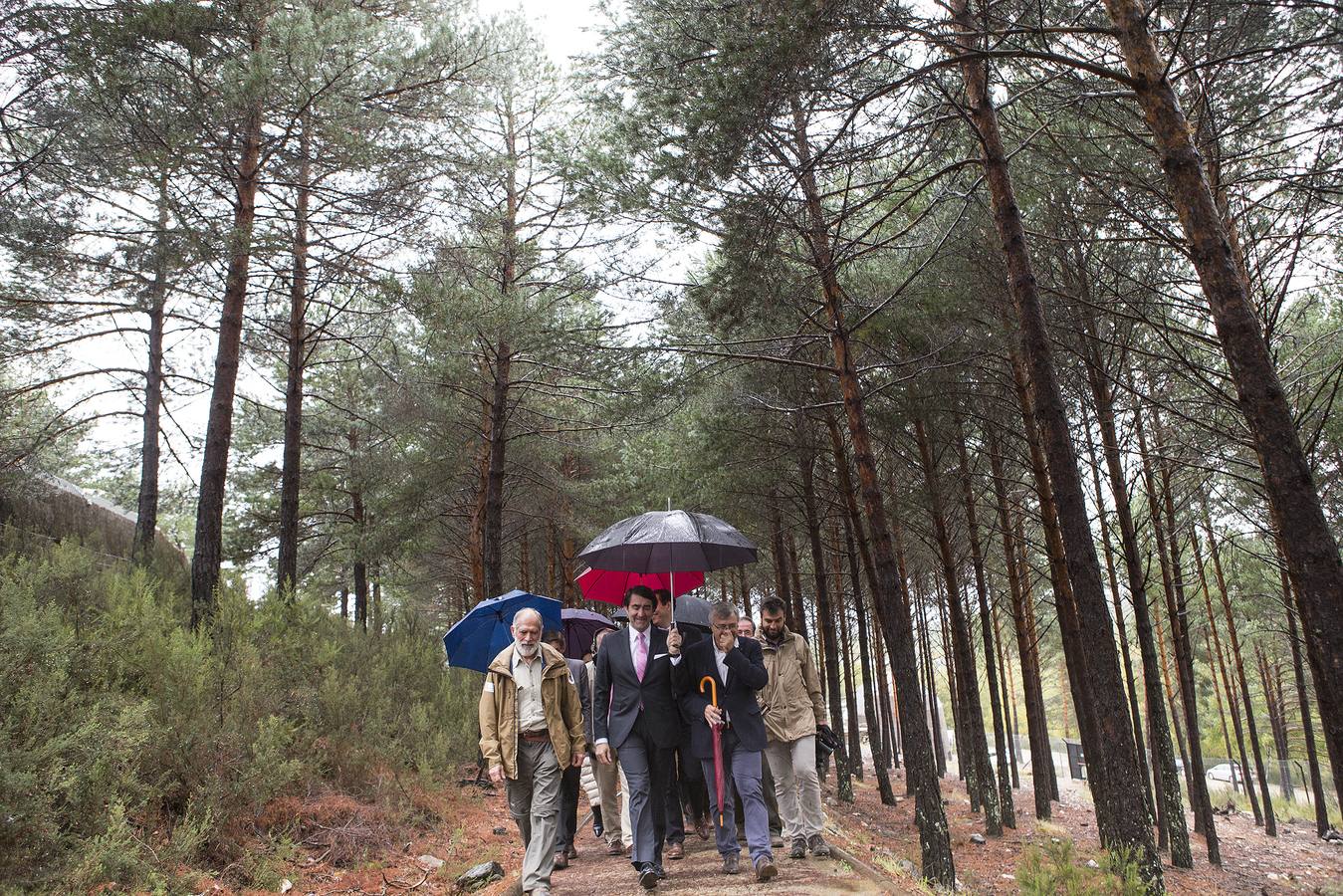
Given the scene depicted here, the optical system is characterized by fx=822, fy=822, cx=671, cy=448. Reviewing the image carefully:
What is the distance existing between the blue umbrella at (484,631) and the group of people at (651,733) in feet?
4.38

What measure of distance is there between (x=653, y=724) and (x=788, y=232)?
830 centimetres

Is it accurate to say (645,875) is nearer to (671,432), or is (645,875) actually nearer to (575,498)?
(671,432)

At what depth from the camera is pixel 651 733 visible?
562 cm

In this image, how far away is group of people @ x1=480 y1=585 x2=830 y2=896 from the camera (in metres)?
5.34

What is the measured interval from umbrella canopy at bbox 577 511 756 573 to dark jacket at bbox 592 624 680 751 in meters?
0.94

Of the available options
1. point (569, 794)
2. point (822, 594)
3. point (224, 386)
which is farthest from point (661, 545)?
point (822, 594)

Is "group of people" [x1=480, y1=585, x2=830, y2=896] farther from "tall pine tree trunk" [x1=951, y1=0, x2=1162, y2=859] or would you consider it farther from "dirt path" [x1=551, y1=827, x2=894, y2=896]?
"tall pine tree trunk" [x1=951, y1=0, x2=1162, y2=859]

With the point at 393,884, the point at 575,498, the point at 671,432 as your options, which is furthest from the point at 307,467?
the point at 393,884

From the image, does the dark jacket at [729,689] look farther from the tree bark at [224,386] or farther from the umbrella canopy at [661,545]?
A: the tree bark at [224,386]

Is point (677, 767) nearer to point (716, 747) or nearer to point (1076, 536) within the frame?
point (716, 747)

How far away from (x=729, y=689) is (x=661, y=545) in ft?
4.62

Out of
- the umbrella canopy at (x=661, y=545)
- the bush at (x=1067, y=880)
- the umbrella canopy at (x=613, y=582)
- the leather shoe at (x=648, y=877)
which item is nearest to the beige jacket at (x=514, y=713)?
the leather shoe at (x=648, y=877)

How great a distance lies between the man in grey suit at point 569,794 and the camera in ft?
19.7

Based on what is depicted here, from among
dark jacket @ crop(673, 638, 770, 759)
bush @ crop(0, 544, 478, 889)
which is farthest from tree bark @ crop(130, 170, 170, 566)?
dark jacket @ crop(673, 638, 770, 759)
